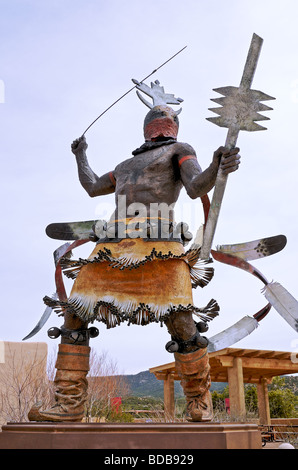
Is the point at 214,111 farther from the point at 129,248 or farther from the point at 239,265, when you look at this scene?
the point at 239,265

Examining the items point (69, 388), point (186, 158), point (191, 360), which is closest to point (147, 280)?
point (191, 360)

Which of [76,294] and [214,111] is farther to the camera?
[76,294]

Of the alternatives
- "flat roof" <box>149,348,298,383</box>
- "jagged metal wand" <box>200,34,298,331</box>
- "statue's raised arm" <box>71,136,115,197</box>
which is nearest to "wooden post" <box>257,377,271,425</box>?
"flat roof" <box>149,348,298,383</box>

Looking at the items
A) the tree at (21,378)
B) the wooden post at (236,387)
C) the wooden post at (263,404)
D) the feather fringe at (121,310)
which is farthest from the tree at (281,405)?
the feather fringe at (121,310)

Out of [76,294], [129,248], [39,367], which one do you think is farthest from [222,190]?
[39,367]

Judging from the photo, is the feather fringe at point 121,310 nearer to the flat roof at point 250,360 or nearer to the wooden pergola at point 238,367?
the wooden pergola at point 238,367

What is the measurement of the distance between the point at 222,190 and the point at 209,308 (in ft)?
2.33

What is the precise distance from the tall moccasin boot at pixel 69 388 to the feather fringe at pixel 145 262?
494mm

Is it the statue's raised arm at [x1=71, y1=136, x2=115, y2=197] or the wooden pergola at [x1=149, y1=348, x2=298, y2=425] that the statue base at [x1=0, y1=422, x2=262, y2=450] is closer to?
the statue's raised arm at [x1=71, y1=136, x2=115, y2=197]

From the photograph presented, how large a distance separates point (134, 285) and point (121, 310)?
17 cm

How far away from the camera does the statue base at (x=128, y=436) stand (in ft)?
6.98

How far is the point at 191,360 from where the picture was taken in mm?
2639

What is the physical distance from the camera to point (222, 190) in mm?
2586

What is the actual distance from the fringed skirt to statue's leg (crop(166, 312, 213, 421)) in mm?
113
